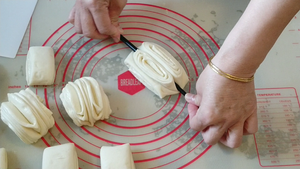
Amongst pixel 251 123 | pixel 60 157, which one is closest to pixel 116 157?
pixel 60 157

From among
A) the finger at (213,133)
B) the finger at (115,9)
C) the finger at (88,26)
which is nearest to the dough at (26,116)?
the finger at (88,26)

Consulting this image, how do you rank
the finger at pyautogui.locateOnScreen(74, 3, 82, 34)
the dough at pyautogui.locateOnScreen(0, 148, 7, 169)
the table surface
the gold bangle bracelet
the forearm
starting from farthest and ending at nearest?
the finger at pyautogui.locateOnScreen(74, 3, 82, 34) < the table surface < the dough at pyautogui.locateOnScreen(0, 148, 7, 169) < the gold bangle bracelet < the forearm

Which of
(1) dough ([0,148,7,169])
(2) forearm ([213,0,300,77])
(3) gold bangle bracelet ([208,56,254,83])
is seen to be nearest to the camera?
(2) forearm ([213,0,300,77])

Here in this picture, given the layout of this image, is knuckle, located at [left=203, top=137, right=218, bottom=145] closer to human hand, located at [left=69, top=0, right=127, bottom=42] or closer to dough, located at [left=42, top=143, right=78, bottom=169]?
dough, located at [left=42, top=143, right=78, bottom=169]

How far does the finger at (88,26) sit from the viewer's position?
1.28 meters

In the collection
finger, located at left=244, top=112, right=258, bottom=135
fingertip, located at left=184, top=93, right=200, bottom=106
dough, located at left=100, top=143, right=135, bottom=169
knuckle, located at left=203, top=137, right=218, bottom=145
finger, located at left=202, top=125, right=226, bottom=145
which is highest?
fingertip, located at left=184, top=93, right=200, bottom=106

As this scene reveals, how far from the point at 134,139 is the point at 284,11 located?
80cm

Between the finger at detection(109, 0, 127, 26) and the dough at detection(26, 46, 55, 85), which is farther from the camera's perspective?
the finger at detection(109, 0, 127, 26)

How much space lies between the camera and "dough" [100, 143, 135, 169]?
1070 mm

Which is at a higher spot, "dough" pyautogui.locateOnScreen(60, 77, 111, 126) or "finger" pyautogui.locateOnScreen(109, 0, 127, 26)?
"finger" pyautogui.locateOnScreen(109, 0, 127, 26)

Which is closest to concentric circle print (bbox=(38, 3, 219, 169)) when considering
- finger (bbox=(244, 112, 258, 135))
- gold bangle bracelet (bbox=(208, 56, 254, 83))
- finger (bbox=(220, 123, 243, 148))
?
finger (bbox=(220, 123, 243, 148))

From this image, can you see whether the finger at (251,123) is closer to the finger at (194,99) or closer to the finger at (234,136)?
the finger at (234,136)

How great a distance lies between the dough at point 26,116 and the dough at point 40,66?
0.35 feet

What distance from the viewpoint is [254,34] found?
0.90 metres
